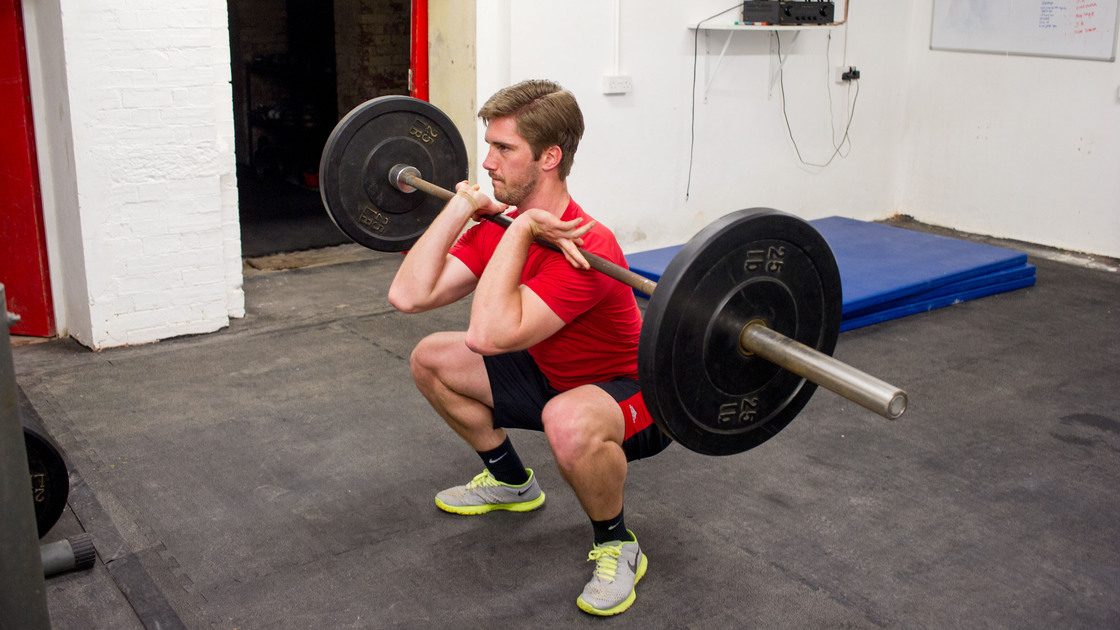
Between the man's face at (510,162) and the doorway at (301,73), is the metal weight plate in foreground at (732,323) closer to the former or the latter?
the man's face at (510,162)

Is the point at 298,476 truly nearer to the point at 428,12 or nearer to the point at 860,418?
the point at 860,418

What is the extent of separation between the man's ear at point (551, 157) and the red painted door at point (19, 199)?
2236mm

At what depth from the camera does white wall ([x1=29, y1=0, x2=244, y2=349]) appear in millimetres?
3309

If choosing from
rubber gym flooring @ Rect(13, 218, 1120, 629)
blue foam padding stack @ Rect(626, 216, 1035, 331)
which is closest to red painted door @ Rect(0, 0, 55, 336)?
rubber gym flooring @ Rect(13, 218, 1120, 629)

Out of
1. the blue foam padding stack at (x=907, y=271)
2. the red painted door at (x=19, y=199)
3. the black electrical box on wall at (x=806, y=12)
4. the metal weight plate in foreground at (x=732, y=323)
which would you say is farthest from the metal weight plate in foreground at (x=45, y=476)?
the black electrical box on wall at (x=806, y=12)

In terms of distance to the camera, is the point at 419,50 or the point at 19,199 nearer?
the point at 19,199

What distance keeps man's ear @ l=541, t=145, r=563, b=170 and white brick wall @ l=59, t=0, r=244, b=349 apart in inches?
76.8

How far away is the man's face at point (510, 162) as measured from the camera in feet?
6.68

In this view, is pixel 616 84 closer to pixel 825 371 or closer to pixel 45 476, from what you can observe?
pixel 45 476

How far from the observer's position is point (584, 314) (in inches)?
81.9

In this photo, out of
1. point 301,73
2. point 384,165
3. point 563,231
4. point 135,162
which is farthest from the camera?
point 301,73

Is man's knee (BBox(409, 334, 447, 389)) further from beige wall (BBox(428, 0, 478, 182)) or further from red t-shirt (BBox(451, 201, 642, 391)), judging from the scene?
beige wall (BBox(428, 0, 478, 182))

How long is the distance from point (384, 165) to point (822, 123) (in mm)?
3524

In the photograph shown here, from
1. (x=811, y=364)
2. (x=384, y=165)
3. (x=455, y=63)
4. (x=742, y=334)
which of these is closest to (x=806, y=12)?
(x=455, y=63)
